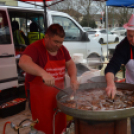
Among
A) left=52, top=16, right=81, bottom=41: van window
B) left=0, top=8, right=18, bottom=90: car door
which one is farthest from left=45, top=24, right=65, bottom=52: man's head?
left=52, top=16, right=81, bottom=41: van window

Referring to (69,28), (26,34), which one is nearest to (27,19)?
(26,34)

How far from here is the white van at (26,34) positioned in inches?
152

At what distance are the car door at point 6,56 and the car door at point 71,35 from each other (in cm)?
152

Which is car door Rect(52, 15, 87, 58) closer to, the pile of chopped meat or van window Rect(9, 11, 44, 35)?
van window Rect(9, 11, 44, 35)

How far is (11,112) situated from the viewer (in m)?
3.75

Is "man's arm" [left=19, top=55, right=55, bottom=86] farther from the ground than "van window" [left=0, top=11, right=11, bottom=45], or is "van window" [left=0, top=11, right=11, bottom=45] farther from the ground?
"van window" [left=0, top=11, right=11, bottom=45]

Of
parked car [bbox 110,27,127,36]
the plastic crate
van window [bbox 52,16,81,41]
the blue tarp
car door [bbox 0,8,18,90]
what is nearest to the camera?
the plastic crate

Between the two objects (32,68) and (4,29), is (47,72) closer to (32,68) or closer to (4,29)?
(32,68)

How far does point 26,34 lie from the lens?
5203mm

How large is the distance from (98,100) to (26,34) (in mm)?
3917

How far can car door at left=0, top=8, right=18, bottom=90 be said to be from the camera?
3.81 m

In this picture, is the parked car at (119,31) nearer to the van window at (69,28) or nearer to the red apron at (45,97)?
the van window at (69,28)

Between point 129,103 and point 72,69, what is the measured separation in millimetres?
849

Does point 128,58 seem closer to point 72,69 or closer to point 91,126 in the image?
point 72,69
